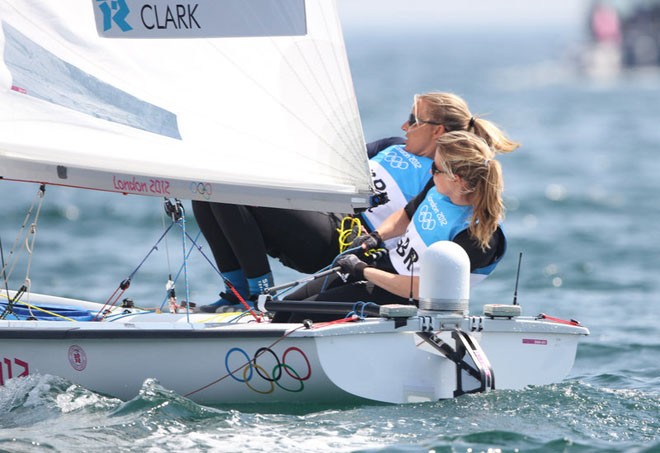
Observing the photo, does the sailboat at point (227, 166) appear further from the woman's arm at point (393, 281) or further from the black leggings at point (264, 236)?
the black leggings at point (264, 236)

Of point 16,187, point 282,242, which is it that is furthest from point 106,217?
point 282,242

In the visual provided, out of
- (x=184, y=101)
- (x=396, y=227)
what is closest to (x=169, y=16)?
(x=184, y=101)

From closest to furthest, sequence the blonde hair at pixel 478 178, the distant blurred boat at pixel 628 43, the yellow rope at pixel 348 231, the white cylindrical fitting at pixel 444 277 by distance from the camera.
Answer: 1. the white cylindrical fitting at pixel 444 277
2. the blonde hair at pixel 478 178
3. the yellow rope at pixel 348 231
4. the distant blurred boat at pixel 628 43

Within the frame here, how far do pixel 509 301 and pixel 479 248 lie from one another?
365cm

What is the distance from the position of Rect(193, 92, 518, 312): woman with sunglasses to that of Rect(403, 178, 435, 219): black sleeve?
0.52 ft

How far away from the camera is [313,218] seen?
501 cm

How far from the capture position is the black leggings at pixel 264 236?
192 inches

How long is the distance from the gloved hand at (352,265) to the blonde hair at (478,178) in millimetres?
449

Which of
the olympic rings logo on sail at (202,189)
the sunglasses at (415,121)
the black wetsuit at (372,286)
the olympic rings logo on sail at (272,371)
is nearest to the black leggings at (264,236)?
the black wetsuit at (372,286)

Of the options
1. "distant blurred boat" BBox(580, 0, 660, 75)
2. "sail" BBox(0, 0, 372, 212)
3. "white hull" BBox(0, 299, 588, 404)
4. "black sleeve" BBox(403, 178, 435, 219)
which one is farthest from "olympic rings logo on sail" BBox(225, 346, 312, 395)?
"distant blurred boat" BBox(580, 0, 660, 75)

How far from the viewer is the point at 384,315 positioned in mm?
4297

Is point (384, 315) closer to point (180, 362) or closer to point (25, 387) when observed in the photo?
point (180, 362)

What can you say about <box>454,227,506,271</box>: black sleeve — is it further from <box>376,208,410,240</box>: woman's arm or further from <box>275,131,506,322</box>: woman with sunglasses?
<box>376,208,410,240</box>: woman's arm

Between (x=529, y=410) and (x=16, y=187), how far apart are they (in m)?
12.3
